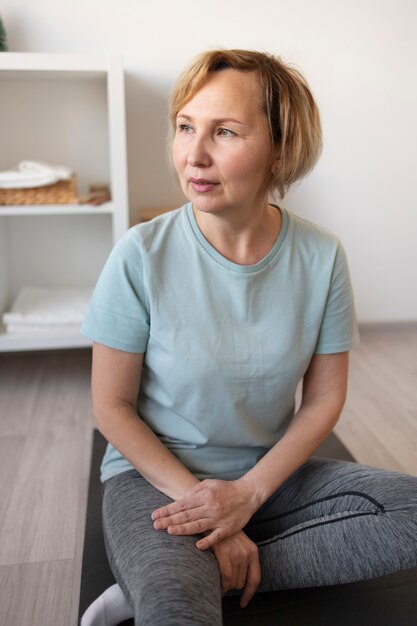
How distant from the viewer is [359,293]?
3.07 metres

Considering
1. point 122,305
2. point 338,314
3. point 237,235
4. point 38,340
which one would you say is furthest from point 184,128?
point 38,340

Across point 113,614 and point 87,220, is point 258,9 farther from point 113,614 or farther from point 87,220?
point 113,614

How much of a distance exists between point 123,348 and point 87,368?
5.03 ft

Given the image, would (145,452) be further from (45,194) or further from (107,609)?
(45,194)

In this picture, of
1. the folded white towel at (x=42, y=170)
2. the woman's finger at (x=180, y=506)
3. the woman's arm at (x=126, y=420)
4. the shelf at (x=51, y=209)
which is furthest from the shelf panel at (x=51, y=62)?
the woman's finger at (x=180, y=506)

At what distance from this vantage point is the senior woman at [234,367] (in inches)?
46.9

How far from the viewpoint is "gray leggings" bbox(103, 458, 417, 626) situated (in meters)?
1.03

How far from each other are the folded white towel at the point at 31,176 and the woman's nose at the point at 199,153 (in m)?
1.27

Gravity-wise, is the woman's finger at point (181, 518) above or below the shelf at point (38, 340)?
above

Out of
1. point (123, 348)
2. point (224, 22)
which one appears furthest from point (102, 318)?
point (224, 22)

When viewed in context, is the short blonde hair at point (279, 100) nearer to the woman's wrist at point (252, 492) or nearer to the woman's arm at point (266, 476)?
the woman's arm at point (266, 476)

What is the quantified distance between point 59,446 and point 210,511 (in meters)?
1.03

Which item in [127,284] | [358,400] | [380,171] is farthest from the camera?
[380,171]

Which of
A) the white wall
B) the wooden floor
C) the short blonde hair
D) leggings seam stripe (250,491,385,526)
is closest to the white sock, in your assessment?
the wooden floor
